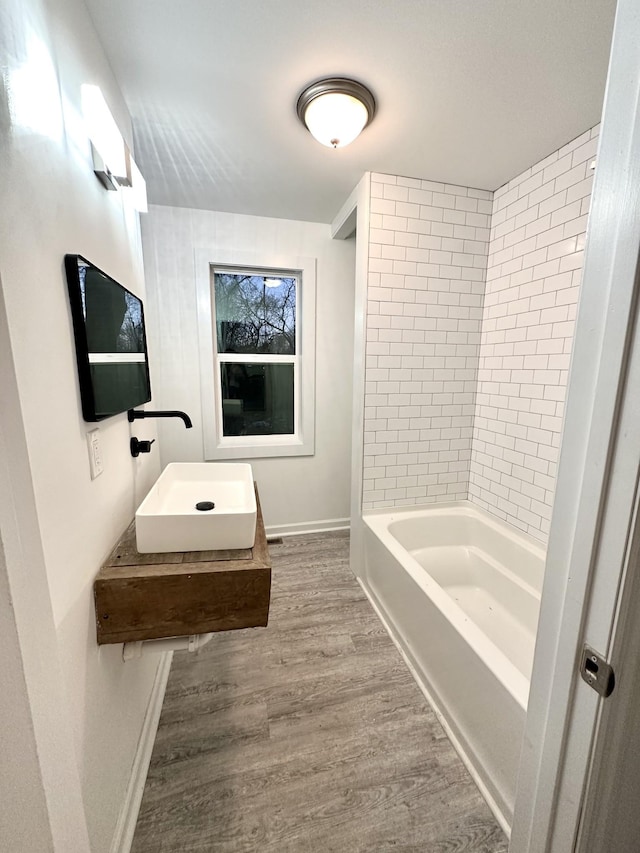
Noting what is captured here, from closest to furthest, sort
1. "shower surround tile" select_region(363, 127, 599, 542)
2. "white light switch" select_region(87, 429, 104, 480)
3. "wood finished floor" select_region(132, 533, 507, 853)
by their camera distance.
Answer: "white light switch" select_region(87, 429, 104, 480) < "wood finished floor" select_region(132, 533, 507, 853) < "shower surround tile" select_region(363, 127, 599, 542)

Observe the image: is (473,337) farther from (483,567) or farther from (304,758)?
(304,758)

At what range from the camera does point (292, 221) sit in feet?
8.33

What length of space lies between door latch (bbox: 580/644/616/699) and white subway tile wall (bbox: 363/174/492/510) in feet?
5.49

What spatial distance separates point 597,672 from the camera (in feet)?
1.70

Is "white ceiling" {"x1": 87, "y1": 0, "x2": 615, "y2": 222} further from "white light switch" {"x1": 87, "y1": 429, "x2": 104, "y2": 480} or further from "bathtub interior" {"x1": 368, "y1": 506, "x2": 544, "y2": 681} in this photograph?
"bathtub interior" {"x1": 368, "y1": 506, "x2": 544, "y2": 681}

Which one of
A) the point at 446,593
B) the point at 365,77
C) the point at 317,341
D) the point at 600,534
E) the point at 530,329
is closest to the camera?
the point at 600,534

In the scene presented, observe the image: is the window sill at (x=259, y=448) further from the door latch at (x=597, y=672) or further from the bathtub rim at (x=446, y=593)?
the door latch at (x=597, y=672)

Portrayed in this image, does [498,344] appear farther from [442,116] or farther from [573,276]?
[442,116]

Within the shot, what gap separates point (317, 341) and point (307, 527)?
65.5 inches

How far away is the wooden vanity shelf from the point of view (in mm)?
935

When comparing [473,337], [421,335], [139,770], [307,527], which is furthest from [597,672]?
[307,527]

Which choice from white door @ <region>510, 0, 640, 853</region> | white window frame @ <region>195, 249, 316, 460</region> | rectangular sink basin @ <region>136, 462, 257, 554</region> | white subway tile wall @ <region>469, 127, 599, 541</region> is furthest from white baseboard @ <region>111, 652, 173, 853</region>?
white subway tile wall @ <region>469, 127, 599, 541</region>

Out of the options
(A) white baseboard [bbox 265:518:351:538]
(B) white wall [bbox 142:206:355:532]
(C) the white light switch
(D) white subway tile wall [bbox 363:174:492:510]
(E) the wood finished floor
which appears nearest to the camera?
(C) the white light switch

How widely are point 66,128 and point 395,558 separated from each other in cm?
207
